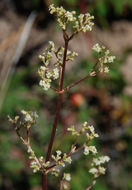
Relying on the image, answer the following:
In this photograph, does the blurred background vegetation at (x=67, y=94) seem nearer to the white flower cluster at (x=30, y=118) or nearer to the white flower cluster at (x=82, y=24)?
the white flower cluster at (x=30, y=118)

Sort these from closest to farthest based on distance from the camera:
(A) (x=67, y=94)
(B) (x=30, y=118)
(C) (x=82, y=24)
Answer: (C) (x=82, y=24) < (B) (x=30, y=118) < (A) (x=67, y=94)

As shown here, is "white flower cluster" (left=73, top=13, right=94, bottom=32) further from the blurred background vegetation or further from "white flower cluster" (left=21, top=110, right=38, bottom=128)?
the blurred background vegetation

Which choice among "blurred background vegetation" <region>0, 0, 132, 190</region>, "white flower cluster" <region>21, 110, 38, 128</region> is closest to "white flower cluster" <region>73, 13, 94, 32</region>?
"white flower cluster" <region>21, 110, 38, 128</region>

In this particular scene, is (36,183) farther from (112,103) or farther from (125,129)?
(112,103)

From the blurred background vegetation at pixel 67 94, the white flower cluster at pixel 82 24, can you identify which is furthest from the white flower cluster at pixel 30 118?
the blurred background vegetation at pixel 67 94

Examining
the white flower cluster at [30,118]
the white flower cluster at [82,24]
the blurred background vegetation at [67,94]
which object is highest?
the blurred background vegetation at [67,94]

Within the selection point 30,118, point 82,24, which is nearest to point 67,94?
point 30,118

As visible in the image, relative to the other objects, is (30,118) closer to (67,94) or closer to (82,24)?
(82,24)

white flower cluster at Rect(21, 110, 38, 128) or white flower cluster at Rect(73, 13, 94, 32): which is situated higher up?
white flower cluster at Rect(73, 13, 94, 32)
